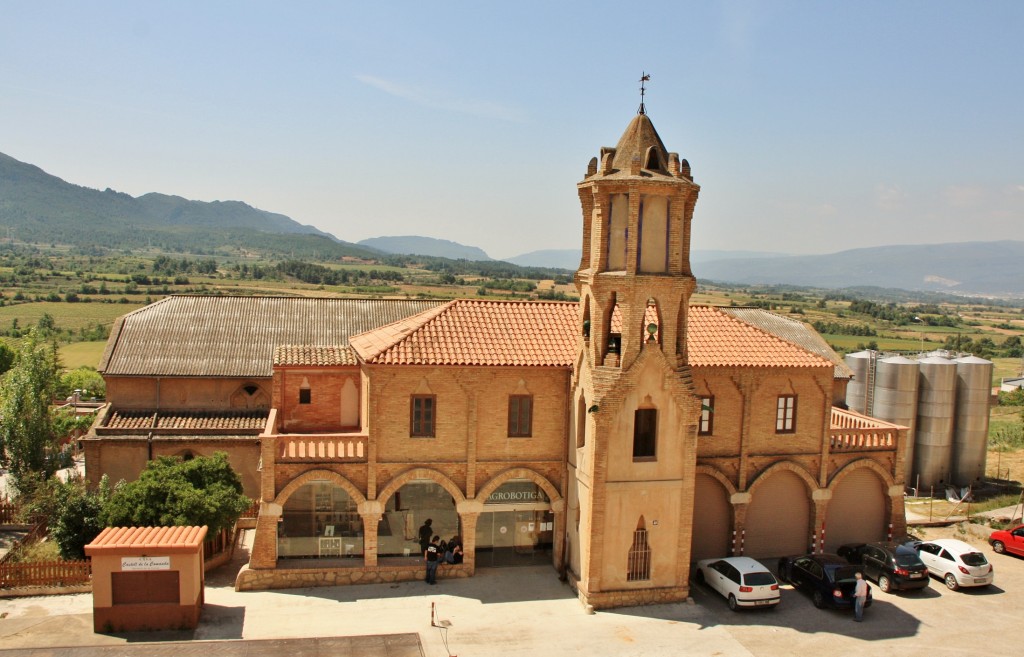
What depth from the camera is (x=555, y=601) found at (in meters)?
26.0

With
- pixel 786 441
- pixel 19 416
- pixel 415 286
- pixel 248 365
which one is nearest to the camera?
pixel 786 441

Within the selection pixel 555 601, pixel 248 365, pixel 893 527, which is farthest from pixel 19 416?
pixel 893 527

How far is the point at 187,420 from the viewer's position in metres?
36.0

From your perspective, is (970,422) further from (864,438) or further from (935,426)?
(864,438)

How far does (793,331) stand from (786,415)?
18363 mm

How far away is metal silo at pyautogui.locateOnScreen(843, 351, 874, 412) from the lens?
147 ft

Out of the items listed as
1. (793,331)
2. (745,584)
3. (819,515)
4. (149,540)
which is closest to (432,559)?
(149,540)

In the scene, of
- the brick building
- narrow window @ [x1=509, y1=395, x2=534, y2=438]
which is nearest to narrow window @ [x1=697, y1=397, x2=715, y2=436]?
the brick building

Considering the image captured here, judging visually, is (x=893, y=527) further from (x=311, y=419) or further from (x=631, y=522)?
(x=311, y=419)

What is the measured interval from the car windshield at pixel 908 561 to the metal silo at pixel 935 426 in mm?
14945

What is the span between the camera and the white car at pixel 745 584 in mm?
25422

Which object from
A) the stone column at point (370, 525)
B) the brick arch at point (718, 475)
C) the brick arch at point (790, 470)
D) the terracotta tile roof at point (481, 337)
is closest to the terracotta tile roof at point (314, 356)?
the terracotta tile roof at point (481, 337)

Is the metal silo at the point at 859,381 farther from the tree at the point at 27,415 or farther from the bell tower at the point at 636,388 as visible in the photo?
the tree at the point at 27,415

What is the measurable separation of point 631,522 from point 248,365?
66.0 feet
